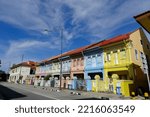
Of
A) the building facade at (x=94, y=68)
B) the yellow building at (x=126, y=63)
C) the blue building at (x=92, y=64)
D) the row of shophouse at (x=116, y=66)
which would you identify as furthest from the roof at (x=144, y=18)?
the blue building at (x=92, y=64)

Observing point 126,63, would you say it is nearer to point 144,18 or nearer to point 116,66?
point 116,66

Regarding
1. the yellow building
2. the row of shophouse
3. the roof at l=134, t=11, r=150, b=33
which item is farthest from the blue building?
the roof at l=134, t=11, r=150, b=33

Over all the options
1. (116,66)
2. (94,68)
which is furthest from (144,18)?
(94,68)

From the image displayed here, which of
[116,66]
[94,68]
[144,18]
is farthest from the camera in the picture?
[94,68]

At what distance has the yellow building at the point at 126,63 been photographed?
1692 cm

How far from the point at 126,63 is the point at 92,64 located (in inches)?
244

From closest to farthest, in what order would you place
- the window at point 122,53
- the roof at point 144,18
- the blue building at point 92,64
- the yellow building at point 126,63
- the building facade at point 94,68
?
the roof at point 144,18 < the yellow building at point 126,63 < the window at point 122,53 < the building facade at point 94,68 < the blue building at point 92,64

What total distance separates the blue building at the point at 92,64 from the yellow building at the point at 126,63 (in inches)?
41.4

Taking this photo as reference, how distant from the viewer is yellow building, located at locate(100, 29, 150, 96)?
1692cm

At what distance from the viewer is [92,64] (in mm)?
23531

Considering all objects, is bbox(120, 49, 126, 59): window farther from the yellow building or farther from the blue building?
the blue building

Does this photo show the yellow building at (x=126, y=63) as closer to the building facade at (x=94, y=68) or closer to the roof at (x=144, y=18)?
the building facade at (x=94, y=68)

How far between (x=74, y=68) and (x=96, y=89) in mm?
8723

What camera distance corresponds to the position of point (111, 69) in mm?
20203
